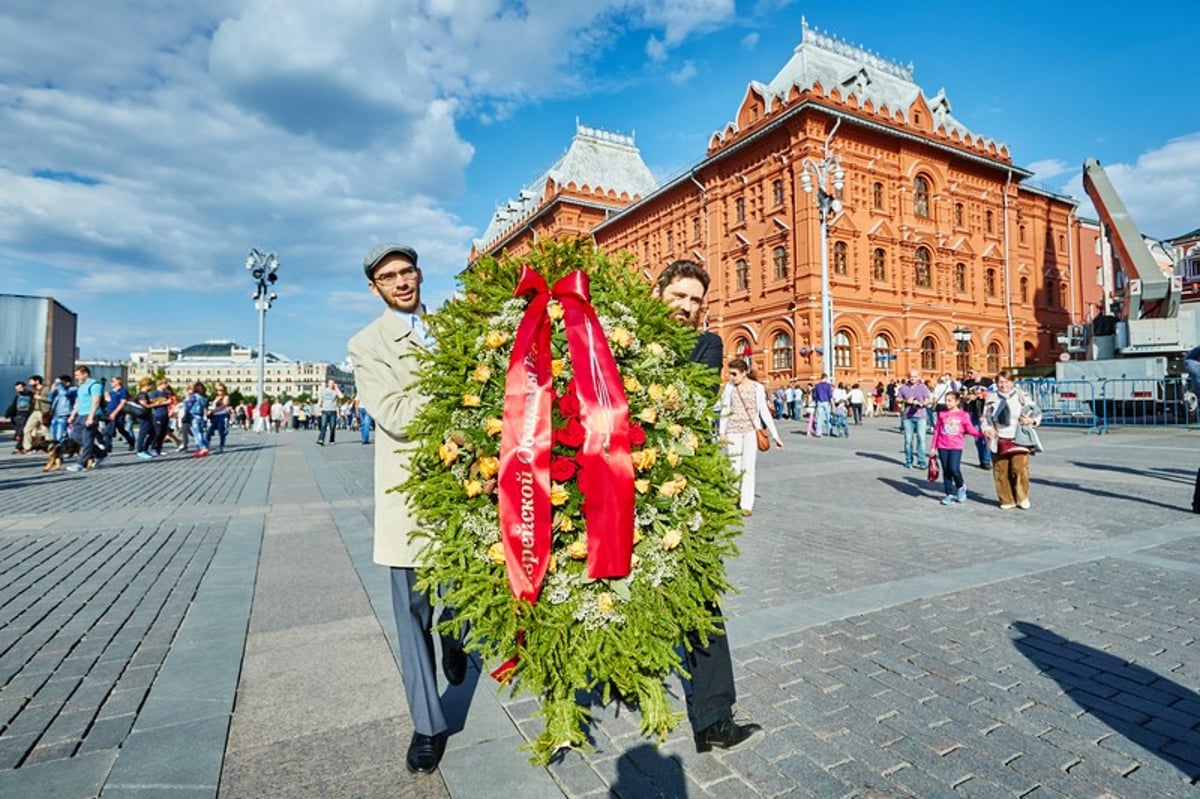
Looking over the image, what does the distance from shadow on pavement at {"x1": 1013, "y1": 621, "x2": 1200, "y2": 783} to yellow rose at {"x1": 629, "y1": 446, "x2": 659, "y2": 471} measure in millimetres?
2342

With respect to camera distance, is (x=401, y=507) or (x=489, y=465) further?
(x=401, y=507)

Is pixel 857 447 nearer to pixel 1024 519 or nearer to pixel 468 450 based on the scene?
pixel 1024 519

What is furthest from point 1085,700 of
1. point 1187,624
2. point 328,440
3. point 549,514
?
point 328,440

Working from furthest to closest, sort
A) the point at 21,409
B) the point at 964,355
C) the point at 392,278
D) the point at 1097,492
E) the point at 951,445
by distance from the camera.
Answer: the point at 964,355, the point at 21,409, the point at 1097,492, the point at 951,445, the point at 392,278

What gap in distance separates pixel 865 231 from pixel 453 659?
113 ft

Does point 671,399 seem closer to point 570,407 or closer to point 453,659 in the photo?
point 570,407

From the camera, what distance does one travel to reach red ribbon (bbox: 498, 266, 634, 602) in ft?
7.03

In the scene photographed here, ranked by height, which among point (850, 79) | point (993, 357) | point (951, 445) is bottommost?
point (951, 445)

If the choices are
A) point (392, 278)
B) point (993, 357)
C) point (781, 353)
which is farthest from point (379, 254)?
point (993, 357)

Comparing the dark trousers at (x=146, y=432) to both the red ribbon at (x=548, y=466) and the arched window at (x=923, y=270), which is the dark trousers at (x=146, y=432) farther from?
the arched window at (x=923, y=270)

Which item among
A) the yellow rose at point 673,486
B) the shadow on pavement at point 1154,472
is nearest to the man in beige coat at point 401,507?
the yellow rose at point 673,486

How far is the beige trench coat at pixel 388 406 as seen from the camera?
8.19 feet

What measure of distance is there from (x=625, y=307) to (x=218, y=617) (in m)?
3.70

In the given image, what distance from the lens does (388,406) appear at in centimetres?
247
